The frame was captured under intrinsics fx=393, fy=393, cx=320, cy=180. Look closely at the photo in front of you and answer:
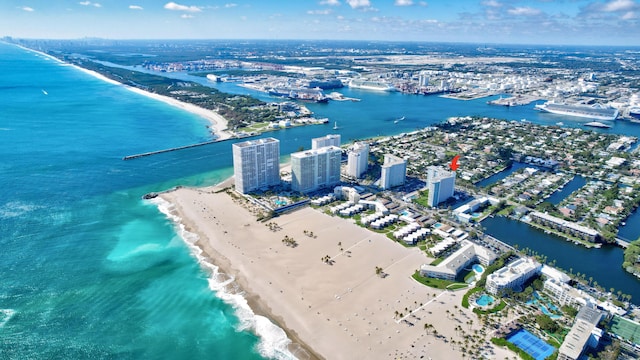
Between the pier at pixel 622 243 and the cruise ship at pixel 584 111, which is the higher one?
the cruise ship at pixel 584 111

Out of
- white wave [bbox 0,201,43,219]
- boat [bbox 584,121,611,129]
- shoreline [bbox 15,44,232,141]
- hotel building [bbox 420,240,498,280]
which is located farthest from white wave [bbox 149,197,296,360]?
boat [bbox 584,121,611,129]

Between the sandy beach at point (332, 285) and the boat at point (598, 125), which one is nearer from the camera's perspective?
the sandy beach at point (332, 285)

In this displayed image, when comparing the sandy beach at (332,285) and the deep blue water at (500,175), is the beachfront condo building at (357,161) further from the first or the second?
the deep blue water at (500,175)

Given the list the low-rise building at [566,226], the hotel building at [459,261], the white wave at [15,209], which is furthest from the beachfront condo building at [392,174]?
the white wave at [15,209]

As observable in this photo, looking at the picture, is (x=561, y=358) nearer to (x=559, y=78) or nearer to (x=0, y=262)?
(x=0, y=262)

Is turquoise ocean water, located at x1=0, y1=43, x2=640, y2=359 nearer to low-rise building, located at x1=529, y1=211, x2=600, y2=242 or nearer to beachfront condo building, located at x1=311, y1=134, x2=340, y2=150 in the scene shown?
low-rise building, located at x1=529, y1=211, x2=600, y2=242

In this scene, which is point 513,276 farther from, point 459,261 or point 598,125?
point 598,125

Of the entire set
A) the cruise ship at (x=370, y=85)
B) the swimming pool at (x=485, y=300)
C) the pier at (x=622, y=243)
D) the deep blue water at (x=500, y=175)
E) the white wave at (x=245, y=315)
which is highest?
the cruise ship at (x=370, y=85)

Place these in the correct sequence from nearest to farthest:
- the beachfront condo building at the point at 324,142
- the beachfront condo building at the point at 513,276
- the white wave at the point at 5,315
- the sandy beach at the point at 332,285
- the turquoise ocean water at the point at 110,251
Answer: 1. the sandy beach at the point at 332,285
2. the turquoise ocean water at the point at 110,251
3. the white wave at the point at 5,315
4. the beachfront condo building at the point at 513,276
5. the beachfront condo building at the point at 324,142
